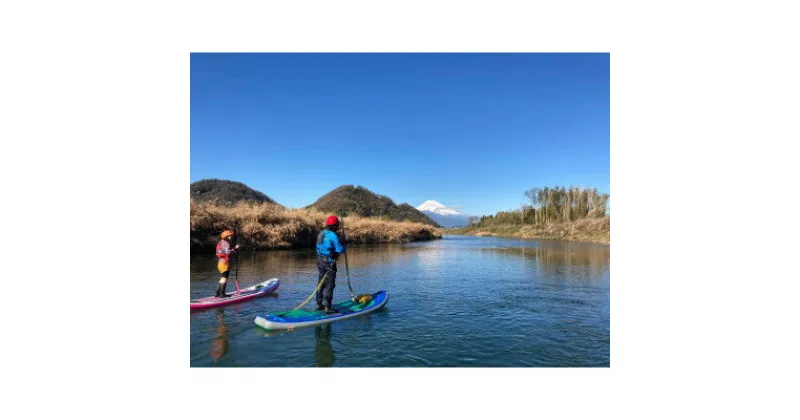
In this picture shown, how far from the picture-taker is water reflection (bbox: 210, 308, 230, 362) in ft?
19.4

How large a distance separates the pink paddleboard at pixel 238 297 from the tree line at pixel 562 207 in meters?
38.6

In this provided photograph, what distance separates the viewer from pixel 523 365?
5820 mm

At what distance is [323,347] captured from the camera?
6281 millimetres

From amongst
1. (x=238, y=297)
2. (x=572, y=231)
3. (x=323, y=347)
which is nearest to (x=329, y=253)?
(x=323, y=347)

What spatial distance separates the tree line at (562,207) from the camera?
146 ft

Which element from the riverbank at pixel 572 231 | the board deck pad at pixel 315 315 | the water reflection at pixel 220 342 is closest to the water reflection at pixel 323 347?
the board deck pad at pixel 315 315

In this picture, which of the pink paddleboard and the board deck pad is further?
the pink paddleboard

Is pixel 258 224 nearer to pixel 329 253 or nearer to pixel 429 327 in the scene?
pixel 329 253

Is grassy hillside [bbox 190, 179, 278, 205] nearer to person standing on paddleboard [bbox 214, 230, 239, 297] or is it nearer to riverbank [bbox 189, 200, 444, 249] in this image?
riverbank [bbox 189, 200, 444, 249]

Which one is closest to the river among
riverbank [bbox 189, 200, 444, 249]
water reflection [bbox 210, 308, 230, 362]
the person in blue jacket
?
water reflection [bbox 210, 308, 230, 362]

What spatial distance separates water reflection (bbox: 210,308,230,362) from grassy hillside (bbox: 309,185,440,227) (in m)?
46.7
